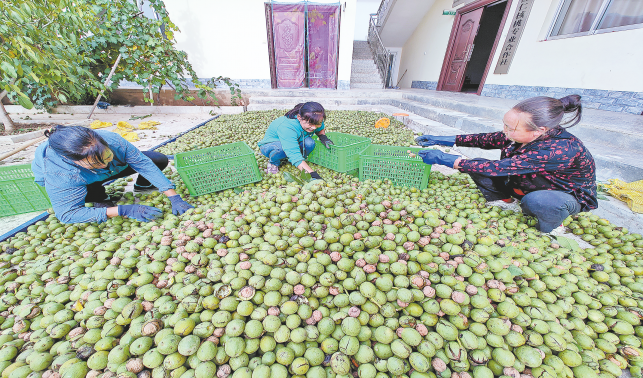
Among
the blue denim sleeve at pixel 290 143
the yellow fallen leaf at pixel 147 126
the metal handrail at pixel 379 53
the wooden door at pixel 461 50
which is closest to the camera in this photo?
the blue denim sleeve at pixel 290 143

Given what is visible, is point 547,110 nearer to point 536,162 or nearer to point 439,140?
point 536,162

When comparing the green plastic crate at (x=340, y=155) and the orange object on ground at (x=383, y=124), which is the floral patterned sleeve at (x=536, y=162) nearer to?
the green plastic crate at (x=340, y=155)

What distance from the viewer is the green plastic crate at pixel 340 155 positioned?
3.67 meters

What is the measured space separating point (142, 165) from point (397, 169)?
3.26 metres

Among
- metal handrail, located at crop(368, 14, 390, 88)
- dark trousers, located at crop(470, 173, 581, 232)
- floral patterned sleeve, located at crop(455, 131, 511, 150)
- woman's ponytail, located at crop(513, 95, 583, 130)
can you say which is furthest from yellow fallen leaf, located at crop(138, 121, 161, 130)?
metal handrail, located at crop(368, 14, 390, 88)

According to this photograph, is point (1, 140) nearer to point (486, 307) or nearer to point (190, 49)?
point (190, 49)

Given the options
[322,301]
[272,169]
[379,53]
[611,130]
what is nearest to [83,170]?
[272,169]

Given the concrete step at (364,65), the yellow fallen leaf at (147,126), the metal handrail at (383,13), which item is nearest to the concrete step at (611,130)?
the yellow fallen leaf at (147,126)

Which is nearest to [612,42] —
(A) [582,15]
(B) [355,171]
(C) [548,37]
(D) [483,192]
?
(A) [582,15]

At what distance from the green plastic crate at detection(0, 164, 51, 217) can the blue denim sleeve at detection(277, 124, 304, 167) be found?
3003mm

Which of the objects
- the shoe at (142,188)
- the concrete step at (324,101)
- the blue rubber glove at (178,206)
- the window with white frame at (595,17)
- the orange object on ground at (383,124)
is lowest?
the shoe at (142,188)

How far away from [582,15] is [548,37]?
31.8 inches

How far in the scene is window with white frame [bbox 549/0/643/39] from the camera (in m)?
5.09

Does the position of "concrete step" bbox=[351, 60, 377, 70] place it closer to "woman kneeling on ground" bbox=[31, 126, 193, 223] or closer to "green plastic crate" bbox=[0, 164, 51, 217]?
"woman kneeling on ground" bbox=[31, 126, 193, 223]
